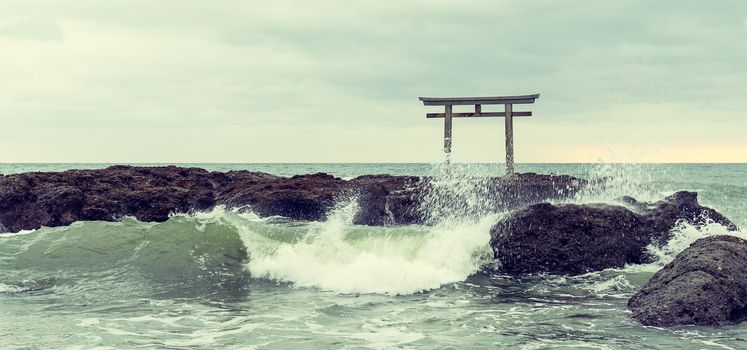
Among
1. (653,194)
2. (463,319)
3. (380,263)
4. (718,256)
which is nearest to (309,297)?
(380,263)

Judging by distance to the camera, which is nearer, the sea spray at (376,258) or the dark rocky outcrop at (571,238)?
the sea spray at (376,258)

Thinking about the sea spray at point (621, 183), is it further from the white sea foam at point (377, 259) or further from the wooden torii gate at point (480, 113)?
the white sea foam at point (377, 259)

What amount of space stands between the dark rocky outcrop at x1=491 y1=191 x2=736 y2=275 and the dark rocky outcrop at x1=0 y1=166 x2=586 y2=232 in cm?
478

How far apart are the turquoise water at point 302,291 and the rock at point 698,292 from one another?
231 millimetres

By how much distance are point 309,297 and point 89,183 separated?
958cm

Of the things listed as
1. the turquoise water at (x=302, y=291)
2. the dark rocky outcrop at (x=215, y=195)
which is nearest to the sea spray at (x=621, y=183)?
the turquoise water at (x=302, y=291)

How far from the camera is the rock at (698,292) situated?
7352 mm

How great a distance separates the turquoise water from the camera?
714 cm

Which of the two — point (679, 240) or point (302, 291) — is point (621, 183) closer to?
point (679, 240)

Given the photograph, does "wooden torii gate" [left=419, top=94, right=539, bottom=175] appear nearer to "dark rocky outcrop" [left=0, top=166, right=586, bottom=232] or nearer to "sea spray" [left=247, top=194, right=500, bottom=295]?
"dark rocky outcrop" [left=0, top=166, right=586, bottom=232]

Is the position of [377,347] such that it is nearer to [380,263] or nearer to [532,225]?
[380,263]

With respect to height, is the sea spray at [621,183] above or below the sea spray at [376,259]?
above

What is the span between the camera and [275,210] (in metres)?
15.5

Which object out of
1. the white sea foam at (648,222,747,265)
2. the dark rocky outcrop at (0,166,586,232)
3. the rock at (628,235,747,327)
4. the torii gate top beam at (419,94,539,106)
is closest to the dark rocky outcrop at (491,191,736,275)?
the white sea foam at (648,222,747,265)
